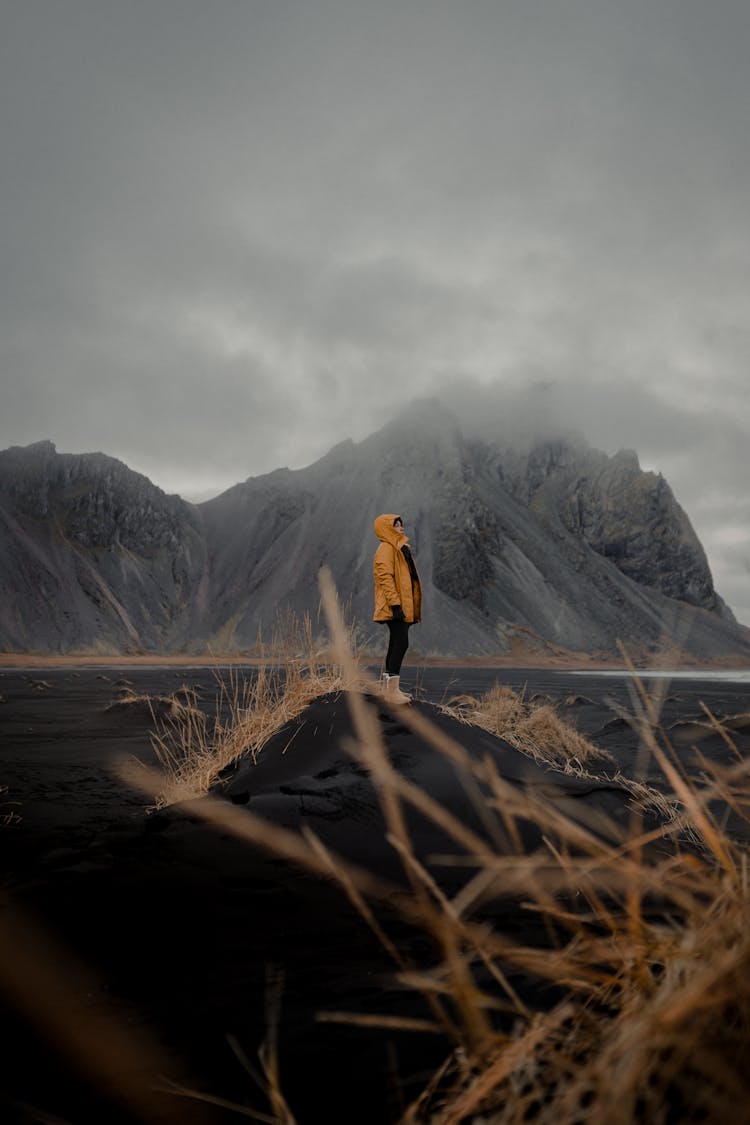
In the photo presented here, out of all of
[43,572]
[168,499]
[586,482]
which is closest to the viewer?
[43,572]

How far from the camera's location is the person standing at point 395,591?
23.7 feet

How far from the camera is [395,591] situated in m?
7.34

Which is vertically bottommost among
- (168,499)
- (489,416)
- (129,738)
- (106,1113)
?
(129,738)

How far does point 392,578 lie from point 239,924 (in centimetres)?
435

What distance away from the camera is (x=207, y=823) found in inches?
175

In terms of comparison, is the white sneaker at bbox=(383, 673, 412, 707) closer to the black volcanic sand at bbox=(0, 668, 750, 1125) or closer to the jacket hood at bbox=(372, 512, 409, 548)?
the black volcanic sand at bbox=(0, 668, 750, 1125)

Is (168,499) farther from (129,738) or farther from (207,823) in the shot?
(207,823)

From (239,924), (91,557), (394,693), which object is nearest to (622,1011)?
(239,924)

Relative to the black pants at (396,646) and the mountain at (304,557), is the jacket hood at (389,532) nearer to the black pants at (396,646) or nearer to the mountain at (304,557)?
the black pants at (396,646)

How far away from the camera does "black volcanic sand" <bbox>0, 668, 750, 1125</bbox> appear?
2.12 meters

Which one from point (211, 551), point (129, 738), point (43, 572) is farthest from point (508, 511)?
point (129, 738)

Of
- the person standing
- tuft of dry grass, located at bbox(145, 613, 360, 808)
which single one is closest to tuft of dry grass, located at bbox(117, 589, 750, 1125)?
tuft of dry grass, located at bbox(145, 613, 360, 808)

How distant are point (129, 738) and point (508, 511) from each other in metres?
95.0

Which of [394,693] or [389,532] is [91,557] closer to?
[389,532]
